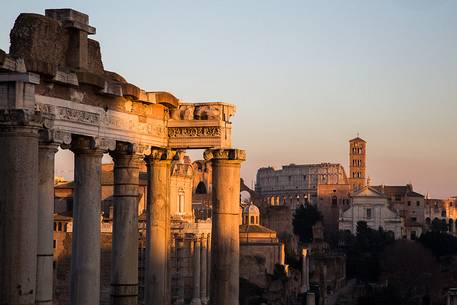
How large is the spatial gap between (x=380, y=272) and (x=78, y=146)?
6949 cm

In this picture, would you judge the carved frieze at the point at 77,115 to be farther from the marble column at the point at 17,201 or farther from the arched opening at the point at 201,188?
the arched opening at the point at 201,188

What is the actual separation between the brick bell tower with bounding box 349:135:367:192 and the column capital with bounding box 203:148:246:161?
370 ft

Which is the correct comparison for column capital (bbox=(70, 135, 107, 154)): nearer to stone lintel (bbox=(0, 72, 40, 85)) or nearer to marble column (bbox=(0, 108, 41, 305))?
stone lintel (bbox=(0, 72, 40, 85))

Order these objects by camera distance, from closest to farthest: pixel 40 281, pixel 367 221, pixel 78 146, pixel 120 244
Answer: pixel 40 281 < pixel 78 146 < pixel 120 244 < pixel 367 221

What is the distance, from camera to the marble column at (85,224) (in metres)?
11.2

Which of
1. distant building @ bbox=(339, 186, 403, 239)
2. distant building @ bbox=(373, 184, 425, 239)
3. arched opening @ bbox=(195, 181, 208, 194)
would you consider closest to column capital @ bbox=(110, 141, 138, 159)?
arched opening @ bbox=(195, 181, 208, 194)

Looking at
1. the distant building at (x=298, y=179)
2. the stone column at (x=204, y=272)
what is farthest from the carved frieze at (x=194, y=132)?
the distant building at (x=298, y=179)

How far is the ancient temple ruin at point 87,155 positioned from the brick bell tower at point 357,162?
369 feet

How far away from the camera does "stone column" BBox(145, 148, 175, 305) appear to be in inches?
507

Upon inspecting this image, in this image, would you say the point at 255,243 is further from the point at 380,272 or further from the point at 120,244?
the point at 120,244

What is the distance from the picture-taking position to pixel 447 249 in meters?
87.4

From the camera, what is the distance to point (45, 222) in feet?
34.1

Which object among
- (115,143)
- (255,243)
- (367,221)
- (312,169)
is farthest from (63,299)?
(312,169)

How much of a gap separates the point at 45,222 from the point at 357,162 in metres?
116
